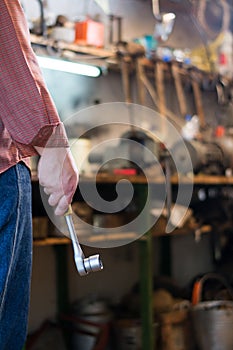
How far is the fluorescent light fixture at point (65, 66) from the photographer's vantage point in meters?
2.54

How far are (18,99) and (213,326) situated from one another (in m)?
2.15

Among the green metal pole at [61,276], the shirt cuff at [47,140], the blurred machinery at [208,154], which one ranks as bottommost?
the green metal pole at [61,276]

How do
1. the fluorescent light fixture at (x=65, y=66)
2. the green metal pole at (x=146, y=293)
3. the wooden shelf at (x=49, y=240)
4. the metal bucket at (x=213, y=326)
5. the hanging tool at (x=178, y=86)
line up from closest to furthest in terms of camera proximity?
the wooden shelf at (x=49, y=240), the fluorescent light fixture at (x=65, y=66), the green metal pole at (x=146, y=293), the metal bucket at (x=213, y=326), the hanging tool at (x=178, y=86)

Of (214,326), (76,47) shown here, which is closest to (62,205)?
(76,47)

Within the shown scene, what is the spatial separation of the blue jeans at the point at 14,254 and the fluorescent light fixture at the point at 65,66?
1.34 meters

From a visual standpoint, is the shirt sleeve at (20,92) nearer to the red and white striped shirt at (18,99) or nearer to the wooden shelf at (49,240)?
the red and white striped shirt at (18,99)

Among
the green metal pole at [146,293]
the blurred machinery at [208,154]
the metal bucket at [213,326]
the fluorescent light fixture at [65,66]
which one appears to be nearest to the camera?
the fluorescent light fixture at [65,66]

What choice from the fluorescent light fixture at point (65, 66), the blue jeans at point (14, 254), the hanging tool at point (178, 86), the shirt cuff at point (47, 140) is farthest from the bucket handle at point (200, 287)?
the shirt cuff at point (47, 140)

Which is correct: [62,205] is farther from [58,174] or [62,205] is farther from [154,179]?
[154,179]

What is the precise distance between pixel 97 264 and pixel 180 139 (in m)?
2.01

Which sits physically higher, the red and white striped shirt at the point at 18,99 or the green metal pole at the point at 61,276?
the red and white striped shirt at the point at 18,99

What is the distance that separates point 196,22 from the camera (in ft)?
13.1

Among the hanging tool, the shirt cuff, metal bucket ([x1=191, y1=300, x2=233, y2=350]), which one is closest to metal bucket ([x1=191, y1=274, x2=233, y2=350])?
metal bucket ([x1=191, y1=300, x2=233, y2=350])

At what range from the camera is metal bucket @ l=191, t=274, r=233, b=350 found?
9.87 feet
